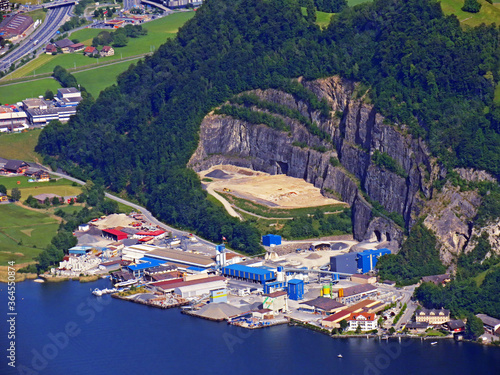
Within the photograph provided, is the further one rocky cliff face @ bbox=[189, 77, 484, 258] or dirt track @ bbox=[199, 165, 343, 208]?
dirt track @ bbox=[199, 165, 343, 208]

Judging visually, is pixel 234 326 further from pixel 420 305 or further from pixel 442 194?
pixel 442 194

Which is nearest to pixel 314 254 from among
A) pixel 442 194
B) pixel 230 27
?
pixel 442 194

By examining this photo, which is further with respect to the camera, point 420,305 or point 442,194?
point 442,194

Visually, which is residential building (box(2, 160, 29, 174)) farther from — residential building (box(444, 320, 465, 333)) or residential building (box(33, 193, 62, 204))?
residential building (box(444, 320, 465, 333))

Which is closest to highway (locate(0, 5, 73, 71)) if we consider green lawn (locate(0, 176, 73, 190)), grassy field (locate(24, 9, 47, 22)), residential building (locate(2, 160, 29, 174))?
grassy field (locate(24, 9, 47, 22))

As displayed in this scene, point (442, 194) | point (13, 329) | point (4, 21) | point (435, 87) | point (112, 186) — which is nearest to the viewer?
point (13, 329)
